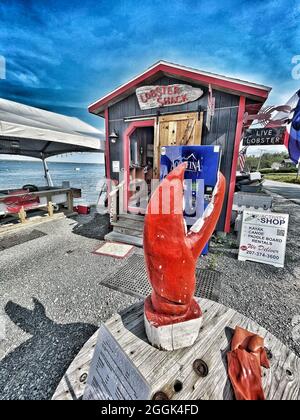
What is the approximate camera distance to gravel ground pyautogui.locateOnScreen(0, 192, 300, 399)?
174 centimetres

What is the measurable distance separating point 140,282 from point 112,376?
2032mm

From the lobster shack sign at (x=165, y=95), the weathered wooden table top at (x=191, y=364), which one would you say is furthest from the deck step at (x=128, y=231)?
the lobster shack sign at (x=165, y=95)

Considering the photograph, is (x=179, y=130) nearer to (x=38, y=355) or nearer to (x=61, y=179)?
(x=38, y=355)

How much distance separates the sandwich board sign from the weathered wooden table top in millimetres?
202

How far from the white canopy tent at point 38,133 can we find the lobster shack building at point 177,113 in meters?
0.89

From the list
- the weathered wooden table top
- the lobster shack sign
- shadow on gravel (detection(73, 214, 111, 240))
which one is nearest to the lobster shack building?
the lobster shack sign

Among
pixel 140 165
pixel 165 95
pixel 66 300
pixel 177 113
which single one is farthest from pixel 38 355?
pixel 140 165

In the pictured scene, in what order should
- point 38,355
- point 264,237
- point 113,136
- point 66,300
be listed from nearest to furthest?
1. point 38,355
2. point 66,300
3. point 264,237
4. point 113,136

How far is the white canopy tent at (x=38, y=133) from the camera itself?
161 inches

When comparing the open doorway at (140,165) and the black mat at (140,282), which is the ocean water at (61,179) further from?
the black mat at (140,282)

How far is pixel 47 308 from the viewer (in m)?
2.43

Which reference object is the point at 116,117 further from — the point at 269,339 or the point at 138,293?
the point at 269,339
